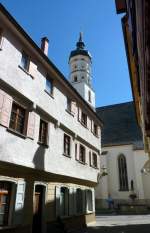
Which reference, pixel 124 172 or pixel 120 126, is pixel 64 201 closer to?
pixel 124 172

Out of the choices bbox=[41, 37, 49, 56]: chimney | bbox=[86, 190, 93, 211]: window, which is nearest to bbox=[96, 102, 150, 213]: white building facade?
bbox=[86, 190, 93, 211]: window

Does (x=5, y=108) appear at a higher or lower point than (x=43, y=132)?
higher

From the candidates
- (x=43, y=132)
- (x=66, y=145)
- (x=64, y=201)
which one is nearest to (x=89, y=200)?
(x=64, y=201)

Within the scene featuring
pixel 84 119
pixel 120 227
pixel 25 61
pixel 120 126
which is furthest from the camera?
pixel 120 126

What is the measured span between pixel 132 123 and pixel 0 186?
122 ft

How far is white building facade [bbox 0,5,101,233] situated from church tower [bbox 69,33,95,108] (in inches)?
810

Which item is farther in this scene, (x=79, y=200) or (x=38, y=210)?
(x=79, y=200)

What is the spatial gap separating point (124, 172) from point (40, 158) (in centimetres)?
2773

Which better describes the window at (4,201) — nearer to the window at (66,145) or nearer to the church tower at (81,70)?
the window at (66,145)

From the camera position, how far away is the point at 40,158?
12.0 m

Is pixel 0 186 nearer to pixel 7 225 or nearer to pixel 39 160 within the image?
pixel 7 225

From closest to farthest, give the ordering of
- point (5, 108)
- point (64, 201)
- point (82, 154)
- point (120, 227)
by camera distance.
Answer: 1. point (5, 108)
2. point (64, 201)
3. point (120, 227)
4. point (82, 154)

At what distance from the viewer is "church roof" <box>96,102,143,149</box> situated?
39969 mm

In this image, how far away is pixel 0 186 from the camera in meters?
9.77
